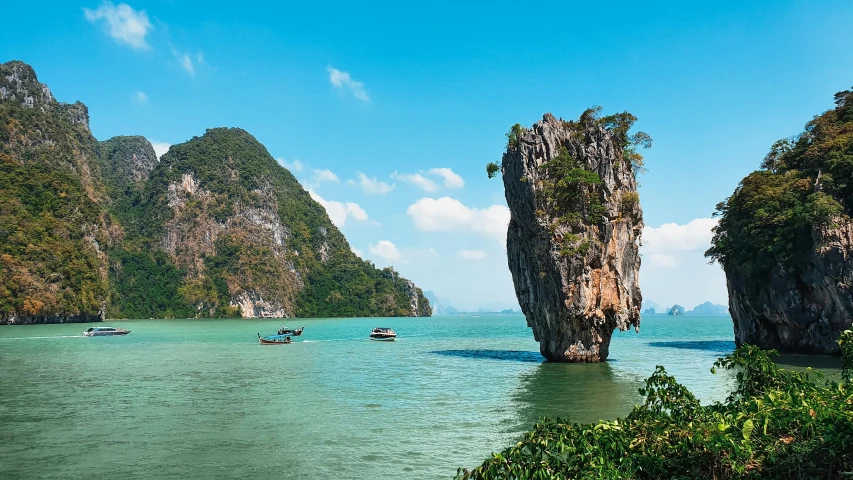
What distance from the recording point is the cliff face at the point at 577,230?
33.3 metres

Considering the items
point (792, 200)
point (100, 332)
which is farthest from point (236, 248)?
point (792, 200)

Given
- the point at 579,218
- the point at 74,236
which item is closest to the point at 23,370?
the point at 579,218

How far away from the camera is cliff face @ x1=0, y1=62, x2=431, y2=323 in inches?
4146

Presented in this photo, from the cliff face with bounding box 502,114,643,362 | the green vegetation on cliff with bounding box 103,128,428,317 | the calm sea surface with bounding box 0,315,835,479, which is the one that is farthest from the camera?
the green vegetation on cliff with bounding box 103,128,428,317

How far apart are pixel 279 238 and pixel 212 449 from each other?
161m

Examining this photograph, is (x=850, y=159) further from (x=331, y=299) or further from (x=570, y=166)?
(x=331, y=299)

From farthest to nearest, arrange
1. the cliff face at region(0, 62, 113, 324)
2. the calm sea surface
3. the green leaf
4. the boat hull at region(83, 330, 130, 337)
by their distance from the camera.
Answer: the cliff face at region(0, 62, 113, 324)
the boat hull at region(83, 330, 130, 337)
the calm sea surface
the green leaf

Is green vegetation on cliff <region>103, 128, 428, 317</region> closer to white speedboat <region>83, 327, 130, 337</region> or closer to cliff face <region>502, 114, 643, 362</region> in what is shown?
white speedboat <region>83, 327, 130, 337</region>

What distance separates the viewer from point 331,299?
6442 inches

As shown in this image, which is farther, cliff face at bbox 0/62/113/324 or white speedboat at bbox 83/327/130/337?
cliff face at bbox 0/62/113/324

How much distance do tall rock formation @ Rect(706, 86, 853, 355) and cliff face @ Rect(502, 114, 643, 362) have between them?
1030cm

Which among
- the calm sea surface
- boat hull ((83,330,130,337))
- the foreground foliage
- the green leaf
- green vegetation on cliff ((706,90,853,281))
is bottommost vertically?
the calm sea surface

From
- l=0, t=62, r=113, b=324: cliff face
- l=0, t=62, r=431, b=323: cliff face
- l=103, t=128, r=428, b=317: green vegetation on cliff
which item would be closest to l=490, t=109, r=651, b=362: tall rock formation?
l=0, t=62, r=113, b=324: cliff face

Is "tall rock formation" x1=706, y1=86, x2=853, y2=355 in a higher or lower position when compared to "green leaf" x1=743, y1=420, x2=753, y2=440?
higher
